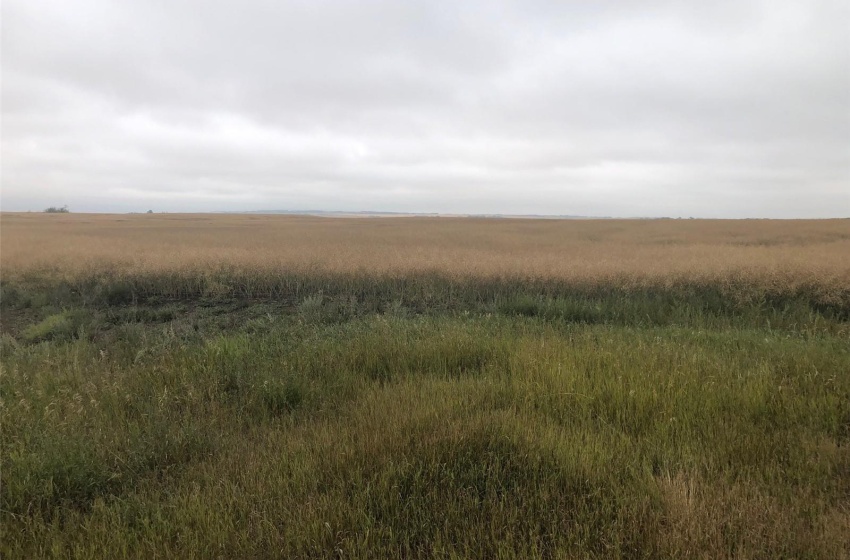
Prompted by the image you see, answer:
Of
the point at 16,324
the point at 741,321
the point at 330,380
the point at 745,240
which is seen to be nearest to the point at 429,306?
the point at 330,380

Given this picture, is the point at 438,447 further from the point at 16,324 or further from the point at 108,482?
the point at 16,324

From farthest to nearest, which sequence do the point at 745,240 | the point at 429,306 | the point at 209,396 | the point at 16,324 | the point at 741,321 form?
the point at 745,240
the point at 429,306
the point at 16,324
the point at 741,321
the point at 209,396

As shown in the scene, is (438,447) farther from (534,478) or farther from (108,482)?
(108,482)

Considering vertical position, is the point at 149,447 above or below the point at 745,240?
below

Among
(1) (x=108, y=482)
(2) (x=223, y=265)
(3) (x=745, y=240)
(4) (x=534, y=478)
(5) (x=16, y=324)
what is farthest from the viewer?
(3) (x=745, y=240)

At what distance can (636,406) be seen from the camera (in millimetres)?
3930

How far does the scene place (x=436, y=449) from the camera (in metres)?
3.17

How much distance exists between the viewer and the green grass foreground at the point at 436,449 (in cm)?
246

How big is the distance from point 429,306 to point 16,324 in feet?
30.6

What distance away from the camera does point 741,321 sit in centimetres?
878

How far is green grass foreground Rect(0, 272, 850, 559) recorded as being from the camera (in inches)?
96.8

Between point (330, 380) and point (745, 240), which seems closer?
point (330, 380)

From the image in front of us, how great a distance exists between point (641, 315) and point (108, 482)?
9325 millimetres

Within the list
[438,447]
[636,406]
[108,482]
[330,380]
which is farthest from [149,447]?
[636,406]
